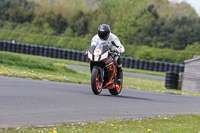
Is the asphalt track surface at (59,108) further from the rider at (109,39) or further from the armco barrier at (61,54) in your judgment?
the armco barrier at (61,54)

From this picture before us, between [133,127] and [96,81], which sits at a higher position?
[96,81]

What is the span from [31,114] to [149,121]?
238 centimetres

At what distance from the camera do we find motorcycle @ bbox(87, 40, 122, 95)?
10250 mm

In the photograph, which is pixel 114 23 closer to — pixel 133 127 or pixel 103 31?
pixel 103 31

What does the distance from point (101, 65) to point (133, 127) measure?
3.66 metres

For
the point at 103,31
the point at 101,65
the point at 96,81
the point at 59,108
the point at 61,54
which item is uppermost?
the point at 103,31

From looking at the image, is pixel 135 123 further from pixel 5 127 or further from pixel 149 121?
pixel 5 127

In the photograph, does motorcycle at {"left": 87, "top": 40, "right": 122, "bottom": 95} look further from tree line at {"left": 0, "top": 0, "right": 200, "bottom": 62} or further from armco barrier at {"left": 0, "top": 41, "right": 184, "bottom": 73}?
tree line at {"left": 0, "top": 0, "right": 200, "bottom": 62}

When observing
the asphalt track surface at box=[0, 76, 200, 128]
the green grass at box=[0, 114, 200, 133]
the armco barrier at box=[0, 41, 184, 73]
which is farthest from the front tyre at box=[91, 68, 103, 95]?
the armco barrier at box=[0, 41, 184, 73]

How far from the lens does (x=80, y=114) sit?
7613mm

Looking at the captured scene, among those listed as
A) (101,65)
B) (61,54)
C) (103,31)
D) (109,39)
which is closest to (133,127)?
(101,65)

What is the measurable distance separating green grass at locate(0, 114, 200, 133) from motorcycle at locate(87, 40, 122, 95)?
7.66ft

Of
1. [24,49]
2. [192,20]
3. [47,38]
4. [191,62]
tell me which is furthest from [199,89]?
[192,20]

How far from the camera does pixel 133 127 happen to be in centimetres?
702
